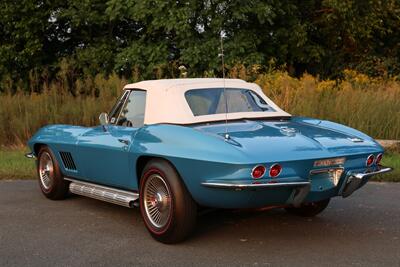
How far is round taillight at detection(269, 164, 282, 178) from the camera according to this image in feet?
16.0

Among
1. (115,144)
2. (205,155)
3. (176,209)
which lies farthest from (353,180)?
(115,144)

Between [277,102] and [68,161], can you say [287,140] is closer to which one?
[68,161]

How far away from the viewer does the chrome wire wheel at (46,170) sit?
7.45m

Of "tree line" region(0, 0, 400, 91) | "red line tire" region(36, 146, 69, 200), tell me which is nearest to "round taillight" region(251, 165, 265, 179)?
"red line tire" region(36, 146, 69, 200)

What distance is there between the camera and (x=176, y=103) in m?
5.98

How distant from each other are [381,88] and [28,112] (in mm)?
7992

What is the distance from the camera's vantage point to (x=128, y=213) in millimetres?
6766

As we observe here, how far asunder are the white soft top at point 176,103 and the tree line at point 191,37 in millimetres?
10681

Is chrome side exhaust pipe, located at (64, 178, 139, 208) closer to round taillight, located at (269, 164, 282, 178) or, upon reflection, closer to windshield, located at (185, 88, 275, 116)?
windshield, located at (185, 88, 275, 116)

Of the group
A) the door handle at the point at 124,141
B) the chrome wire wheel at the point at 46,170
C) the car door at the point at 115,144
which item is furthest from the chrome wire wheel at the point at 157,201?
the chrome wire wheel at the point at 46,170

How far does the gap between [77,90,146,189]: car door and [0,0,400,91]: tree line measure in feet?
33.5

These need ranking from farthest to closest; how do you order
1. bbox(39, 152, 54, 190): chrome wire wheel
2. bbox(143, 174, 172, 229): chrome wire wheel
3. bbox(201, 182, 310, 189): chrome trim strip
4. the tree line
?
the tree line, bbox(39, 152, 54, 190): chrome wire wheel, bbox(143, 174, 172, 229): chrome wire wheel, bbox(201, 182, 310, 189): chrome trim strip

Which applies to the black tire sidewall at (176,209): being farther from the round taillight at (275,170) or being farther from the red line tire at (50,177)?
the red line tire at (50,177)

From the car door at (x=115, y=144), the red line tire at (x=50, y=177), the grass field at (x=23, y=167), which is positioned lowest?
the grass field at (x=23, y=167)
